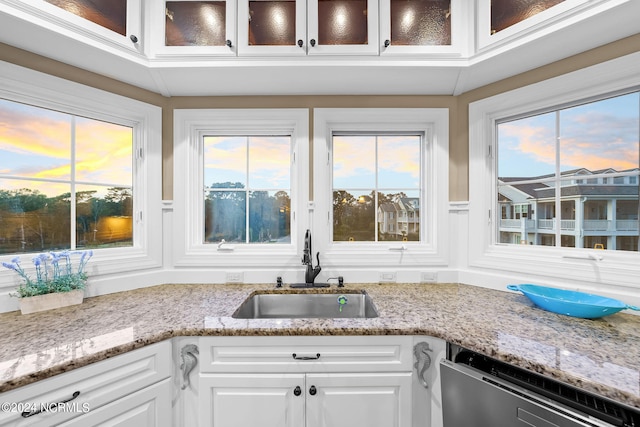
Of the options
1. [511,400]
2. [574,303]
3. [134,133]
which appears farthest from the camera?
[134,133]

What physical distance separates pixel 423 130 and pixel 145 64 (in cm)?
175

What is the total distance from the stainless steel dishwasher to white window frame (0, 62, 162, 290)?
180cm

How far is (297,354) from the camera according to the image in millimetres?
1135

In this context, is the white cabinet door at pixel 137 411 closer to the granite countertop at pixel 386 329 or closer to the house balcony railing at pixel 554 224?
the granite countertop at pixel 386 329

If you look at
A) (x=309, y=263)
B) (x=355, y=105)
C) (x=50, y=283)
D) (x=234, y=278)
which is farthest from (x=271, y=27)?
(x=50, y=283)

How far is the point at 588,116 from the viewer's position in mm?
1434

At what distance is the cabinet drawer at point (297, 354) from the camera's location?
3.71 ft

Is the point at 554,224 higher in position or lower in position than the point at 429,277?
higher

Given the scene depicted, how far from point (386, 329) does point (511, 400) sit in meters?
0.44

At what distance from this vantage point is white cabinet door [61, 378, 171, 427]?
947 mm

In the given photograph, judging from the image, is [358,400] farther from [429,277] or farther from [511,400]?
[429,277]

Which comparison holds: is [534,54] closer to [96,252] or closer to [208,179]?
[208,179]

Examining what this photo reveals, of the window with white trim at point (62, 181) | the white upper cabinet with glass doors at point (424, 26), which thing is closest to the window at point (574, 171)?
the white upper cabinet with glass doors at point (424, 26)

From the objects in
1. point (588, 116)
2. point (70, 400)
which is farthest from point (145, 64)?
point (588, 116)
